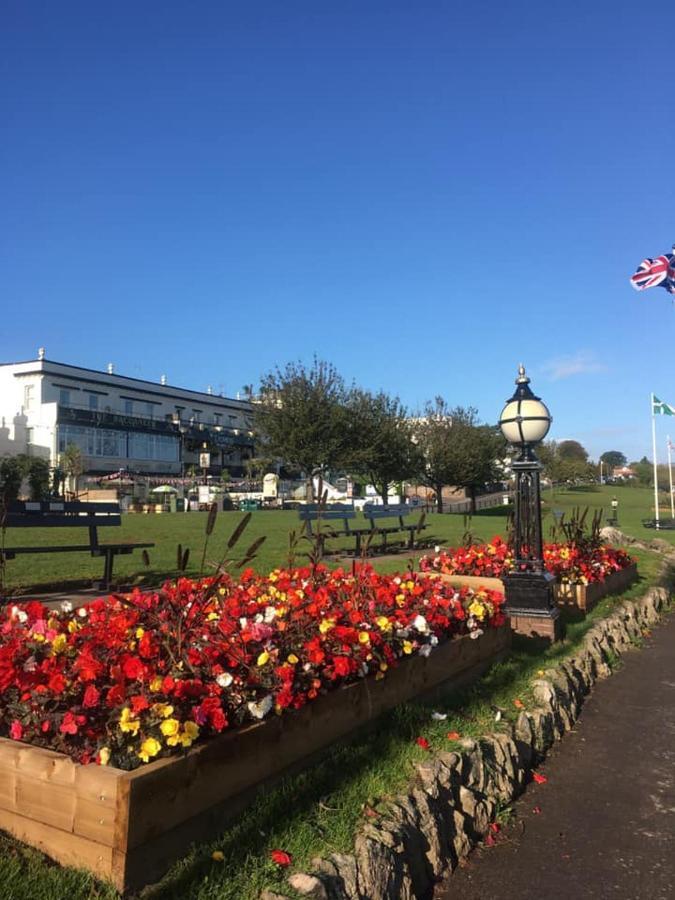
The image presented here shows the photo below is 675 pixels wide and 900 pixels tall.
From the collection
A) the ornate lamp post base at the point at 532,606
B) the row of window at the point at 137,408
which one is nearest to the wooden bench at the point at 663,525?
the ornate lamp post base at the point at 532,606

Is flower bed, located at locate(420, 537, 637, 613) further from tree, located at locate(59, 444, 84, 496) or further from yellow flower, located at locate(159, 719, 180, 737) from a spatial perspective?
tree, located at locate(59, 444, 84, 496)

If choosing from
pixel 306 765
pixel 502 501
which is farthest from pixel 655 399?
pixel 502 501

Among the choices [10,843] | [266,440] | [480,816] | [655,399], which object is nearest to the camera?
[10,843]

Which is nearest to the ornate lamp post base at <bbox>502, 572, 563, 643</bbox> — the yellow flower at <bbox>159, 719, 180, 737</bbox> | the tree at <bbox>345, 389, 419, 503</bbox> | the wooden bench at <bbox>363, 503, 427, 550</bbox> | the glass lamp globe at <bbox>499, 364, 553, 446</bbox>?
the glass lamp globe at <bbox>499, 364, 553, 446</bbox>

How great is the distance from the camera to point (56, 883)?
Result: 2.06m

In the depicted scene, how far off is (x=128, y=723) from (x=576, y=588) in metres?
6.51

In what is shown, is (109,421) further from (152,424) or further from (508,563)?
(508,563)

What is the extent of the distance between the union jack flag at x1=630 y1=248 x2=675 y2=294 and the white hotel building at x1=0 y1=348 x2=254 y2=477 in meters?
44.5

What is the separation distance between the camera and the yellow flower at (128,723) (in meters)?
2.28

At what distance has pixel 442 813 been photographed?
9.78 ft

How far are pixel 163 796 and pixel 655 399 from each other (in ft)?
95.0

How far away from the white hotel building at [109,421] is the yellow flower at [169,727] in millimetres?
57436

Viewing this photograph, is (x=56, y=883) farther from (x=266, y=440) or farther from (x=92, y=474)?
(x=92, y=474)

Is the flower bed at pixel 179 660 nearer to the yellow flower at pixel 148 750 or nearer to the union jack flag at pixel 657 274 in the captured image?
the yellow flower at pixel 148 750
